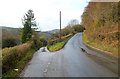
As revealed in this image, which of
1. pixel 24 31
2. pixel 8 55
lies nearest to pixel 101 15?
pixel 8 55

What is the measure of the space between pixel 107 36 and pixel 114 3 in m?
4.68

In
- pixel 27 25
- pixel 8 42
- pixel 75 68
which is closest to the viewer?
pixel 75 68

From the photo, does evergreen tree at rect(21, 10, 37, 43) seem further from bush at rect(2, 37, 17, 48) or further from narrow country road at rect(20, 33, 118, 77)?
narrow country road at rect(20, 33, 118, 77)

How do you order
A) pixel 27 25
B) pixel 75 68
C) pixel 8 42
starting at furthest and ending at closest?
pixel 27 25 → pixel 8 42 → pixel 75 68

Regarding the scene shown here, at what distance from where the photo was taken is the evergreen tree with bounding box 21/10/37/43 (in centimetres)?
3459

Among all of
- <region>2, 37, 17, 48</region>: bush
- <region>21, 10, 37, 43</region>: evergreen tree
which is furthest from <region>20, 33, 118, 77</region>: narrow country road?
<region>21, 10, 37, 43</region>: evergreen tree

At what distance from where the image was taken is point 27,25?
35.2 meters

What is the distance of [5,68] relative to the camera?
925cm

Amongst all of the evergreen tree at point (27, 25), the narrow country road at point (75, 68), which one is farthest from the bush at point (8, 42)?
the narrow country road at point (75, 68)

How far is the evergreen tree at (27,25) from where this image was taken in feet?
113

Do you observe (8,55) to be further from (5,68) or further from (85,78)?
(85,78)

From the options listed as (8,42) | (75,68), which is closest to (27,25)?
(8,42)

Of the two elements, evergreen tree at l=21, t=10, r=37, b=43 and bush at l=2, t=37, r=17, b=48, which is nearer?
bush at l=2, t=37, r=17, b=48

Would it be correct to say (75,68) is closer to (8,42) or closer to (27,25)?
(8,42)
